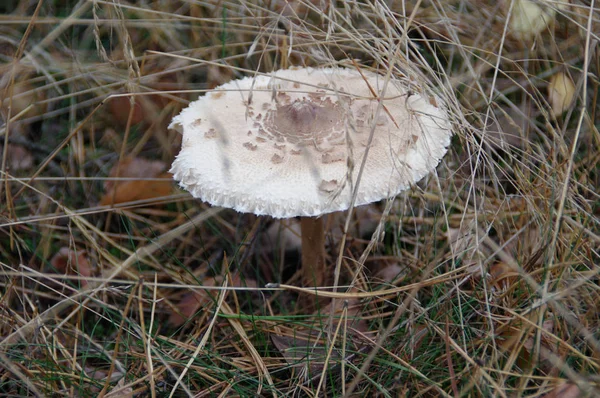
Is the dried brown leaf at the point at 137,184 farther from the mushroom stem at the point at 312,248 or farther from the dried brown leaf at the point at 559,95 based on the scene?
the dried brown leaf at the point at 559,95

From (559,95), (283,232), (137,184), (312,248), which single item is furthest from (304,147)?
(559,95)

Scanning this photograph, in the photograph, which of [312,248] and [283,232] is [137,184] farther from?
[312,248]

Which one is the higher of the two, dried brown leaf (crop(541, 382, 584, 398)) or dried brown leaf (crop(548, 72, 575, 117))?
dried brown leaf (crop(548, 72, 575, 117))

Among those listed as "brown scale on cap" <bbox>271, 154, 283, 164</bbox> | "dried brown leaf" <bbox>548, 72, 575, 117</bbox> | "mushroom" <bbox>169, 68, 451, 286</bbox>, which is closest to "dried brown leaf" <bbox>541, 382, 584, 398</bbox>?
"mushroom" <bbox>169, 68, 451, 286</bbox>

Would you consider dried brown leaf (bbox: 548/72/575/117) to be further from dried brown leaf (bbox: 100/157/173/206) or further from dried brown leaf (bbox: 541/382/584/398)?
dried brown leaf (bbox: 100/157/173/206)

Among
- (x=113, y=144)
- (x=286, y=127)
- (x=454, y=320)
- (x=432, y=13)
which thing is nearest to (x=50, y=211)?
(x=113, y=144)

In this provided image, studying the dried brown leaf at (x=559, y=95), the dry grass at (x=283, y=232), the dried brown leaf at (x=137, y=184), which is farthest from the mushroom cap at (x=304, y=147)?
the dried brown leaf at (x=559, y=95)
